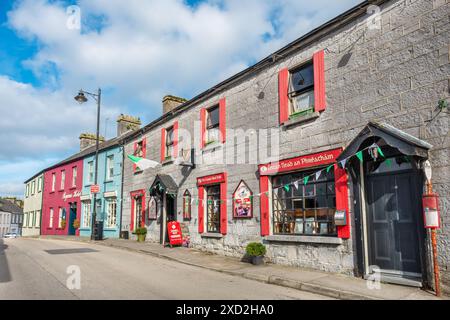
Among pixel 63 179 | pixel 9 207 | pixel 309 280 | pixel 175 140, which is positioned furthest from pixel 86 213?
pixel 9 207

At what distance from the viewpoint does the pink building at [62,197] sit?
86.2 ft

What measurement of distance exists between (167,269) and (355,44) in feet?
25.1

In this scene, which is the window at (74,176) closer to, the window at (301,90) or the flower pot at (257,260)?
the flower pot at (257,260)

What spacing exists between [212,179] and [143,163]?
233 inches

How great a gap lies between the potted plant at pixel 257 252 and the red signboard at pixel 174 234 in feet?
15.7

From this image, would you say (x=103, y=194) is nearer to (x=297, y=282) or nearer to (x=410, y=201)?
(x=297, y=282)

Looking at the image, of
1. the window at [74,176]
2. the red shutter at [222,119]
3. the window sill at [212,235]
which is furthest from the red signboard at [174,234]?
the window at [74,176]

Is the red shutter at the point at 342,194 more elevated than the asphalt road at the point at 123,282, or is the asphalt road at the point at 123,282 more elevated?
the red shutter at the point at 342,194

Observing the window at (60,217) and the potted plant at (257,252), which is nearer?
the potted plant at (257,252)

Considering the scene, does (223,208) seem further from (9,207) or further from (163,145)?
(9,207)

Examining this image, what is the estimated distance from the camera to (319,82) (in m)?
9.58

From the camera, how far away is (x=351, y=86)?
888 cm

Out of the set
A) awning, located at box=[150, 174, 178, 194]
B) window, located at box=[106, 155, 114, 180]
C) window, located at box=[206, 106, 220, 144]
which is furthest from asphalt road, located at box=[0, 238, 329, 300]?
window, located at box=[106, 155, 114, 180]

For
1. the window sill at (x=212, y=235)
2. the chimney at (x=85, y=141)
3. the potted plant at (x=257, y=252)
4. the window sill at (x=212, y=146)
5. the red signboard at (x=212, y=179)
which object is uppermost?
the chimney at (x=85, y=141)
